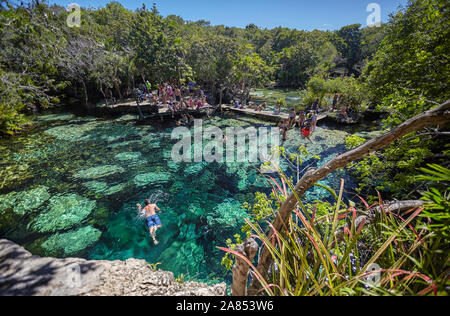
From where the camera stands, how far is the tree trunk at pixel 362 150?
1.27 meters

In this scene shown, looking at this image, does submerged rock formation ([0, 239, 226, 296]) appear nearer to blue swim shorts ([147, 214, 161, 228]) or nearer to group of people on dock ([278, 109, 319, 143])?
blue swim shorts ([147, 214, 161, 228])

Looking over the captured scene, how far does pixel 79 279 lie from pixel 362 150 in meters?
3.49

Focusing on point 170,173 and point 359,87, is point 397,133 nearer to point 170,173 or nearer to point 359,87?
point 170,173

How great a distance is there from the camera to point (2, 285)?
6.49 feet

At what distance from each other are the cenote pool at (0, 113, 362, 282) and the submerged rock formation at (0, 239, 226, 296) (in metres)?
2.23

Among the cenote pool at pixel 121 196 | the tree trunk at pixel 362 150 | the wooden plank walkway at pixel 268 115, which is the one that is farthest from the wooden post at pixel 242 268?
the wooden plank walkway at pixel 268 115

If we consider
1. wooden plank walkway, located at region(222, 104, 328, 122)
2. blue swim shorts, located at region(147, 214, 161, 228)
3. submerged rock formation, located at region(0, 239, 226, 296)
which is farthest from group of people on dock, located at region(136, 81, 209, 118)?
submerged rock formation, located at region(0, 239, 226, 296)

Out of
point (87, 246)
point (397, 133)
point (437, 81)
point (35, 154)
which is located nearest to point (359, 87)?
point (437, 81)

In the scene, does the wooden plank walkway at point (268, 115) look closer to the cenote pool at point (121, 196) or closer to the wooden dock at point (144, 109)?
the wooden dock at point (144, 109)

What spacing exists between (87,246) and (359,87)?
20.4 m

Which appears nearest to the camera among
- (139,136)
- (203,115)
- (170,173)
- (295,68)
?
(170,173)

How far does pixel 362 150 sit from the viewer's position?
1.53m

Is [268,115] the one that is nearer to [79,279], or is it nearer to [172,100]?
[172,100]

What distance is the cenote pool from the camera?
5215 millimetres
